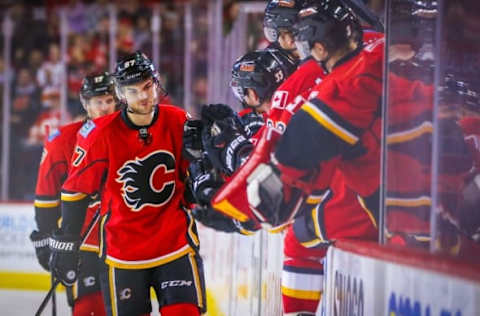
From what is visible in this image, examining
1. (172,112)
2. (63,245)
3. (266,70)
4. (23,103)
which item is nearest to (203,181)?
(172,112)

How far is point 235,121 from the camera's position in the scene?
9.43ft

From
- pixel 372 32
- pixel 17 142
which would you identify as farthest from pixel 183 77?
pixel 372 32

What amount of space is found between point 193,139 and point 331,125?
0.68m

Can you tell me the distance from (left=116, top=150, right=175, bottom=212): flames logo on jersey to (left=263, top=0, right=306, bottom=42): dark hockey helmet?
1.87 ft

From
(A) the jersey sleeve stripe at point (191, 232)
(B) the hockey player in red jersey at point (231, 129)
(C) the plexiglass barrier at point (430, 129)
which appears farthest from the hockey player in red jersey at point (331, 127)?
(A) the jersey sleeve stripe at point (191, 232)

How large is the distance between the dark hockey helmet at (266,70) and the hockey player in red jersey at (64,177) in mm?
771

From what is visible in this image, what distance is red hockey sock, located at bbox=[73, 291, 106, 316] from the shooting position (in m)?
3.67

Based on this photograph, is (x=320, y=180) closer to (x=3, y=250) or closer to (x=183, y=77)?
(x=183, y=77)

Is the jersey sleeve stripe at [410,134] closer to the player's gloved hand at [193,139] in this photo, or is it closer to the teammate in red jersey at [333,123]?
the teammate in red jersey at [333,123]

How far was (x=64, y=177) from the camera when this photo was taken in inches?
148

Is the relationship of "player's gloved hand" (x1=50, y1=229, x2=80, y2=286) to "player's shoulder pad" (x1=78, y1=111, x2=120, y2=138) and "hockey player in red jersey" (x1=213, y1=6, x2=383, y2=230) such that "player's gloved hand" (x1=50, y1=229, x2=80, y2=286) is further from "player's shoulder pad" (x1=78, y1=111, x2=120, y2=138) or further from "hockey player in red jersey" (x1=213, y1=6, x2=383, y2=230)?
"hockey player in red jersey" (x1=213, y1=6, x2=383, y2=230)

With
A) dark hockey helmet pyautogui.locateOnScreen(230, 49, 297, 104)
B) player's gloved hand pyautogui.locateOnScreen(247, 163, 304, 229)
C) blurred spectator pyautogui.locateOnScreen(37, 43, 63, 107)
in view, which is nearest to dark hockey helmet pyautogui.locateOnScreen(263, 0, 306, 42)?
dark hockey helmet pyautogui.locateOnScreen(230, 49, 297, 104)

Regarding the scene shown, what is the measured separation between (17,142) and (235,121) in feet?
13.3

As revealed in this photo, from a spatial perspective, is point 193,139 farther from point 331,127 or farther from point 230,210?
point 331,127
